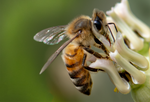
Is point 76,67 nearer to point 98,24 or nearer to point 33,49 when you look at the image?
point 98,24

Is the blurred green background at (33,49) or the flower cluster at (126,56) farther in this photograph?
the blurred green background at (33,49)

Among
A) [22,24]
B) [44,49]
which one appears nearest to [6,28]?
[22,24]

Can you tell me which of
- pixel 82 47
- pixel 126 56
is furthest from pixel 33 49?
pixel 126 56

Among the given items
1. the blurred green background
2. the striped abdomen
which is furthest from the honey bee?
the blurred green background

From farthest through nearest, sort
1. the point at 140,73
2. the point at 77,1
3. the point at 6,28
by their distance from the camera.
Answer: the point at 77,1, the point at 6,28, the point at 140,73

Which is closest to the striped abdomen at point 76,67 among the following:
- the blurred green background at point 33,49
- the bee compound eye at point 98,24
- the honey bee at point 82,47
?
the honey bee at point 82,47

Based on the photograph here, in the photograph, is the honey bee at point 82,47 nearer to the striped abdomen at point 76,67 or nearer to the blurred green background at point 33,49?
the striped abdomen at point 76,67

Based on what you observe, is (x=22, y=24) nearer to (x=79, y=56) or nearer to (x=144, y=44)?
(x=79, y=56)
